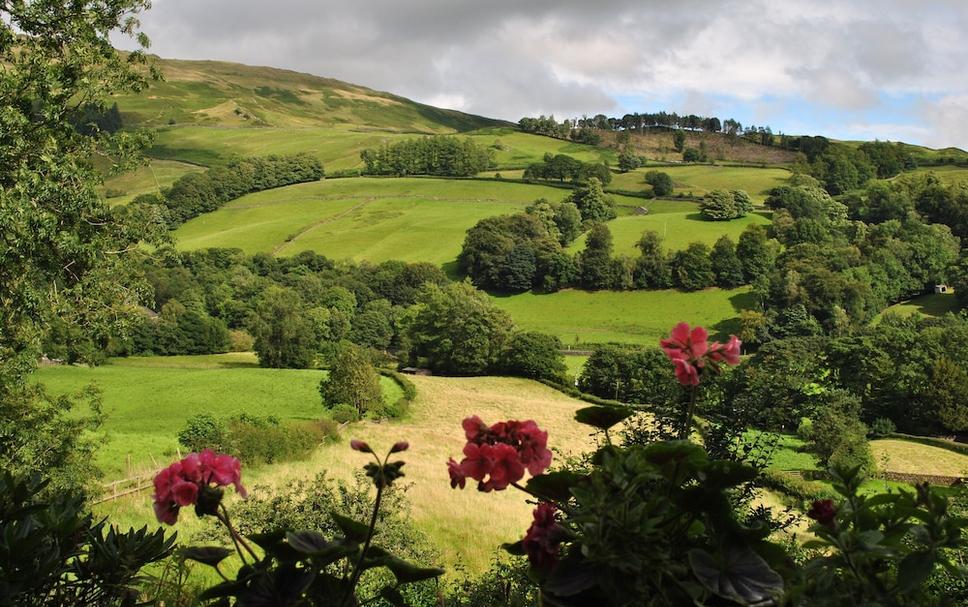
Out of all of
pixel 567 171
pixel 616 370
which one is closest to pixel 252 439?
pixel 616 370

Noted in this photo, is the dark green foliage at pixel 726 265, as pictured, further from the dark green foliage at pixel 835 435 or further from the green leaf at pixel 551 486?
the green leaf at pixel 551 486

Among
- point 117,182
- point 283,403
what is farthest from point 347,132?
point 283,403

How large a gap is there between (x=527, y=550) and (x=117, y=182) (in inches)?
6634

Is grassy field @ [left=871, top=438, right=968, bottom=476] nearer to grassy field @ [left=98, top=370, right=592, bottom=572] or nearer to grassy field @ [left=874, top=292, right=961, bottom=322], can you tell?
grassy field @ [left=98, top=370, right=592, bottom=572]

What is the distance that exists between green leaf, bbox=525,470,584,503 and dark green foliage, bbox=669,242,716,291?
94.1 m

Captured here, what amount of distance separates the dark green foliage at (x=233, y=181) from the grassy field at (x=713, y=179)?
208 feet

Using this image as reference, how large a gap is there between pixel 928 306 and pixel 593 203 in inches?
1953

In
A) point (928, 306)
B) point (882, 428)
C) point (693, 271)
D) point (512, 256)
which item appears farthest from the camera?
point (512, 256)

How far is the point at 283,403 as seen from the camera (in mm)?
52094

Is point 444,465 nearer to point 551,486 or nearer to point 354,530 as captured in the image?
point 354,530

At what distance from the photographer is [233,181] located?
460 feet

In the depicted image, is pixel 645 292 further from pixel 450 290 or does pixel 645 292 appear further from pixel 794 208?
pixel 794 208

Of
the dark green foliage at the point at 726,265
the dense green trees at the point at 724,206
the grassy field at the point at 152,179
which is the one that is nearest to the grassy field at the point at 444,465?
the dark green foliage at the point at 726,265

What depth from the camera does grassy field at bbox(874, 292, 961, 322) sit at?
87.8m
